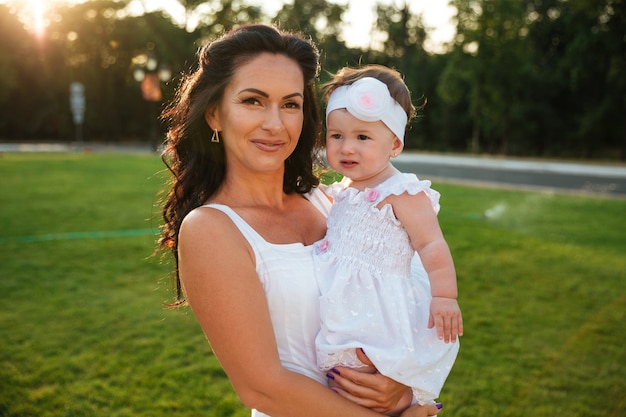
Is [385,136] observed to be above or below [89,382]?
above

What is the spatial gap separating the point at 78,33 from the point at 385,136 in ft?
145

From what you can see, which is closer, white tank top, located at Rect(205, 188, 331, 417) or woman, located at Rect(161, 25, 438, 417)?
woman, located at Rect(161, 25, 438, 417)

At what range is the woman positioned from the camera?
1.60 metres

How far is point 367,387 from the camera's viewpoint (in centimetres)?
173

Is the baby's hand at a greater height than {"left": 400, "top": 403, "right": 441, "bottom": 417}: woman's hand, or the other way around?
the baby's hand

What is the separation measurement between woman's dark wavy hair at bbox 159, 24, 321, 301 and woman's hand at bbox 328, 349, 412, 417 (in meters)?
0.73

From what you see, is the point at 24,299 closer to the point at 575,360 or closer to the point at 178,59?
the point at 575,360

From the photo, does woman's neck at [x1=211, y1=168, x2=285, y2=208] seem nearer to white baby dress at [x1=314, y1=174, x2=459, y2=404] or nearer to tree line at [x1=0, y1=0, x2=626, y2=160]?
white baby dress at [x1=314, y1=174, x2=459, y2=404]

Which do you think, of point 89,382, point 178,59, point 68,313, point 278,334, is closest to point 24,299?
point 68,313

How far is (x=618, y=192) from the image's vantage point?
1478cm

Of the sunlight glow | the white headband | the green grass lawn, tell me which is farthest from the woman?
the sunlight glow

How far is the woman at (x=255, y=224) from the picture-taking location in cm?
160

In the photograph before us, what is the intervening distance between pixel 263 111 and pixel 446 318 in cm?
85

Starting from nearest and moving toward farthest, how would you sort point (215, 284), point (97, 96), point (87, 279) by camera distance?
1. point (215, 284)
2. point (87, 279)
3. point (97, 96)
